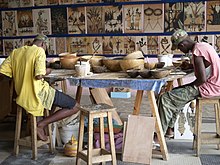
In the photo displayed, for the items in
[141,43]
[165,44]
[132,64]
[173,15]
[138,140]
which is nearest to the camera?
[138,140]

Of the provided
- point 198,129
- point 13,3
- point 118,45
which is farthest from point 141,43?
point 198,129

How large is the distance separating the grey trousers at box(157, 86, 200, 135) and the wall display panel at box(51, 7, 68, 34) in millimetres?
3511

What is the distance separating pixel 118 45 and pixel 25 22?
6.24 ft

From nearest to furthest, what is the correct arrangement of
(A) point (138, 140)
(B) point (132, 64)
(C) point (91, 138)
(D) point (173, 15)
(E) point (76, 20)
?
(C) point (91, 138) < (A) point (138, 140) < (B) point (132, 64) < (D) point (173, 15) < (E) point (76, 20)

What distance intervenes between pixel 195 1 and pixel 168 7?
0.45 m

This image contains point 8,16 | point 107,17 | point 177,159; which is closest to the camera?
point 177,159

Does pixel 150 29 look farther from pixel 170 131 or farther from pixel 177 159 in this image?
pixel 177 159

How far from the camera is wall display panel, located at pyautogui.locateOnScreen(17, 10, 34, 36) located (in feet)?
22.1

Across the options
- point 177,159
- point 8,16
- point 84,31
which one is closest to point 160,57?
point 177,159

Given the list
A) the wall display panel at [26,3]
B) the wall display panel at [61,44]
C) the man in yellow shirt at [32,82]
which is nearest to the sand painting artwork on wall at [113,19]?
the wall display panel at [61,44]

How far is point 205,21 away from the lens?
587cm

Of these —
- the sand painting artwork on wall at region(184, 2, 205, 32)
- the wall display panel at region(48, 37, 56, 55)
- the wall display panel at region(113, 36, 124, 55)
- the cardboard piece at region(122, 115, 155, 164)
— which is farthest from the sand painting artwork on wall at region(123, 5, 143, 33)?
the cardboard piece at region(122, 115, 155, 164)

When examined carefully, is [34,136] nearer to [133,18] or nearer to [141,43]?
[141,43]

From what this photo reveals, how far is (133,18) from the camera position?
20.2 feet
